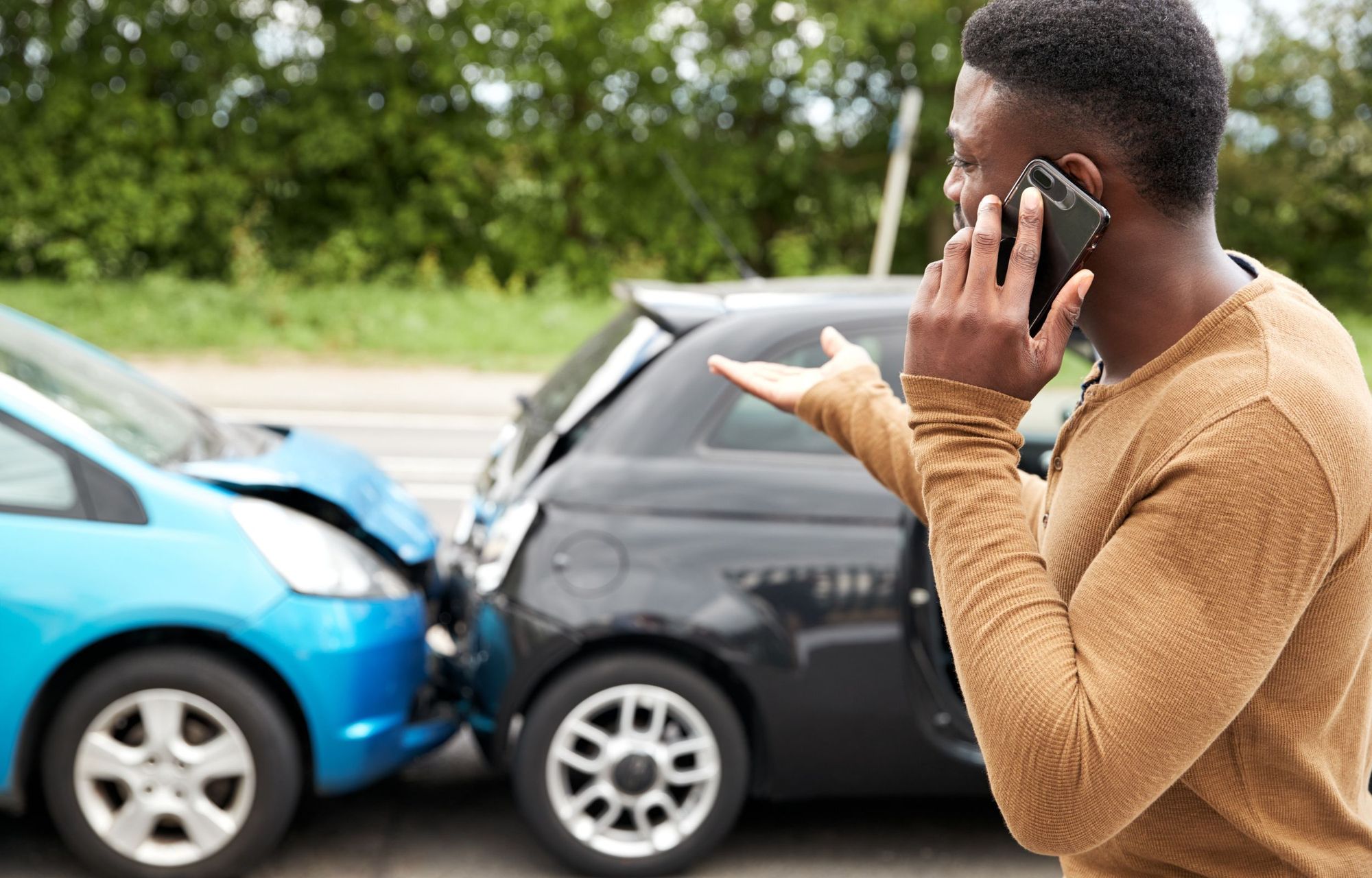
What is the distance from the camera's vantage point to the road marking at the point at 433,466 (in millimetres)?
9125

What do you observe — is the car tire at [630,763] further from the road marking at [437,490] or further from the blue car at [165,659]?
the road marking at [437,490]

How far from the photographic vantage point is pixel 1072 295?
3.96 feet

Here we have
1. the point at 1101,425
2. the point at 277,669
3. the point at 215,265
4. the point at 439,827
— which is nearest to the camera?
the point at 1101,425

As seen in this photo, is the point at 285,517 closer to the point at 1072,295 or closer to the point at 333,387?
the point at 1072,295

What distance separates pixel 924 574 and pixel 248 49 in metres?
18.9

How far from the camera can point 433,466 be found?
9453 mm

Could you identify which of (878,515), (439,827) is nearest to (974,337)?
(878,515)

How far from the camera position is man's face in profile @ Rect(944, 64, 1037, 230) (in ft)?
4.10

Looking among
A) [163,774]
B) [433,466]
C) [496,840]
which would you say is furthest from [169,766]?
[433,466]

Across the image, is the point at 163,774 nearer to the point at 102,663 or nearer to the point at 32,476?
the point at 102,663

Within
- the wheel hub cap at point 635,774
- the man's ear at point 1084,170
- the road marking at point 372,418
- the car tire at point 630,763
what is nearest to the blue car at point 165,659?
the car tire at point 630,763

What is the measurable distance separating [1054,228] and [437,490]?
760cm

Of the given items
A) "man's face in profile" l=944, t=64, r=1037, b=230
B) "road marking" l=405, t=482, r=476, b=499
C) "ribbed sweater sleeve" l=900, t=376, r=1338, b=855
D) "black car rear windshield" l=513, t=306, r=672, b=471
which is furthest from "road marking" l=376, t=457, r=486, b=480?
"ribbed sweater sleeve" l=900, t=376, r=1338, b=855

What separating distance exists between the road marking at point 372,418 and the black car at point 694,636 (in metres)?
7.78
